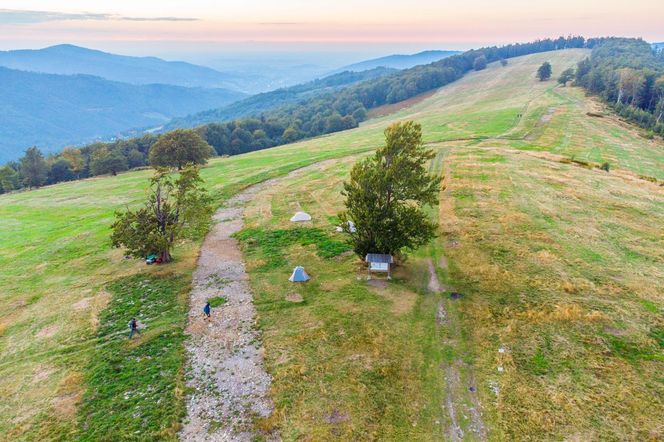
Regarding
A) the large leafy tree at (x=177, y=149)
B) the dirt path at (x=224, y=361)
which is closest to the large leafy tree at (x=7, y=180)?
the large leafy tree at (x=177, y=149)

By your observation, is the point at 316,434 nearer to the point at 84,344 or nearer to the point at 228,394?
the point at 228,394

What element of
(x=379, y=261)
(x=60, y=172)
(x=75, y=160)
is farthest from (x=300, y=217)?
(x=75, y=160)

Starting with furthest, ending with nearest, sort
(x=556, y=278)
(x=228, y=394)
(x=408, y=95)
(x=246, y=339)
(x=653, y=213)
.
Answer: (x=408, y=95) < (x=653, y=213) < (x=556, y=278) < (x=246, y=339) < (x=228, y=394)

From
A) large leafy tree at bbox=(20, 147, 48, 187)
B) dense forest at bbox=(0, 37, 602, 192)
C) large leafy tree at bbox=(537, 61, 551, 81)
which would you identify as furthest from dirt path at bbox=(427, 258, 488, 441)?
large leafy tree at bbox=(537, 61, 551, 81)

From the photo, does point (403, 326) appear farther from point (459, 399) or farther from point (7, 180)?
point (7, 180)

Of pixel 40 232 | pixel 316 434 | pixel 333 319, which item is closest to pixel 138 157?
pixel 40 232
